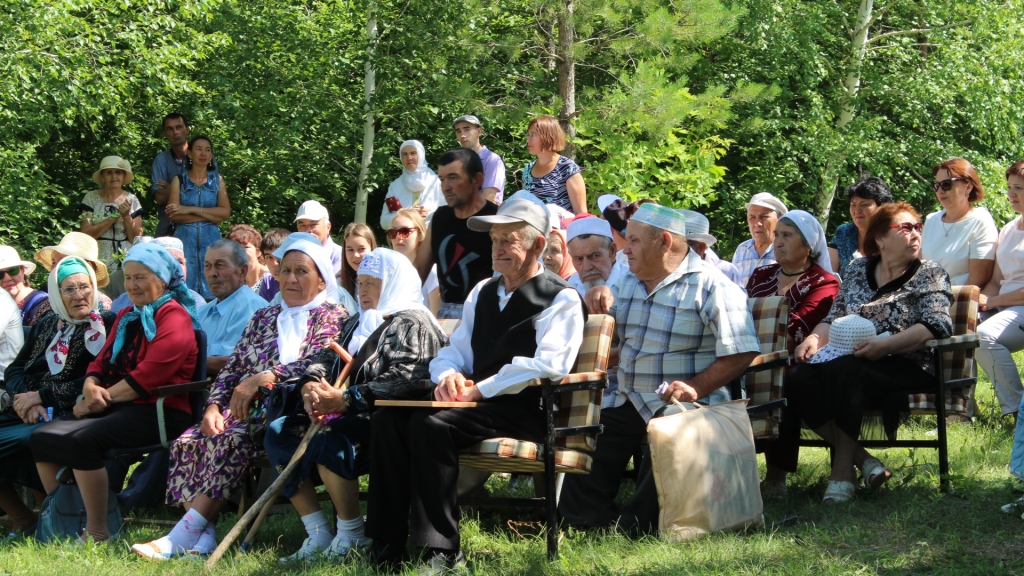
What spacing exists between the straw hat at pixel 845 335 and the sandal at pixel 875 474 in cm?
53

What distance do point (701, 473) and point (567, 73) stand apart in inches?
320

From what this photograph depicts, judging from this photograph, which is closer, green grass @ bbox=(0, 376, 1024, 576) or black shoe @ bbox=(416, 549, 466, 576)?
green grass @ bbox=(0, 376, 1024, 576)

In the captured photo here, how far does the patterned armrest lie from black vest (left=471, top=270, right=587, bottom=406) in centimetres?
174

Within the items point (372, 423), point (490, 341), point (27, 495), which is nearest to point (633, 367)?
point (490, 341)

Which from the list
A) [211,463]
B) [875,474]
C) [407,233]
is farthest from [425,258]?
[875,474]

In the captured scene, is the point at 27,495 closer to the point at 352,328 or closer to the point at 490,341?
the point at 352,328

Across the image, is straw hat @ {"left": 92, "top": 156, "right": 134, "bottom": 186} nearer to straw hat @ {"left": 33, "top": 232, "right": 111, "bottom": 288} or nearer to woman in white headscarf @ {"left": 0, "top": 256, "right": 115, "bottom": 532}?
straw hat @ {"left": 33, "top": 232, "right": 111, "bottom": 288}

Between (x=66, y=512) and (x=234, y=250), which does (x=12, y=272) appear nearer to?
(x=234, y=250)

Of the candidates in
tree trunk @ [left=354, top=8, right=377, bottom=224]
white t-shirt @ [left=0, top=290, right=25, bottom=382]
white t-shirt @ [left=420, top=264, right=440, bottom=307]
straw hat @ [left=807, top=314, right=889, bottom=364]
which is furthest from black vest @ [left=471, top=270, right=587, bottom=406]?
tree trunk @ [left=354, top=8, right=377, bottom=224]

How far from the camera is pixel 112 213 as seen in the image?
1004cm

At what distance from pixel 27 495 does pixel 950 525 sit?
4972 mm

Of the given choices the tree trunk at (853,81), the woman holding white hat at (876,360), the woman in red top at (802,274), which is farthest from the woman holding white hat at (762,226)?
the tree trunk at (853,81)

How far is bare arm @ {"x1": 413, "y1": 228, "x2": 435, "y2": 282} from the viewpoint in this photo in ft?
21.0

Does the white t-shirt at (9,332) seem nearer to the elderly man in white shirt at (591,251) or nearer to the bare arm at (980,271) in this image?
the elderly man in white shirt at (591,251)
